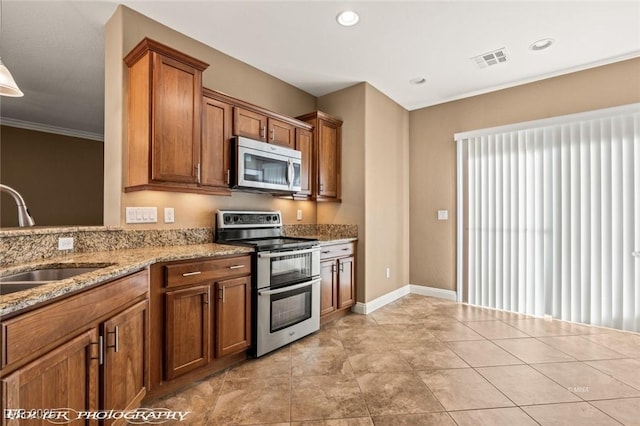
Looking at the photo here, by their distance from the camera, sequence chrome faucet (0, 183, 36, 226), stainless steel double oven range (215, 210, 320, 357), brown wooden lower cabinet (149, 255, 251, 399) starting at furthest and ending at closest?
stainless steel double oven range (215, 210, 320, 357)
brown wooden lower cabinet (149, 255, 251, 399)
chrome faucet (0, 183, 36, 226)

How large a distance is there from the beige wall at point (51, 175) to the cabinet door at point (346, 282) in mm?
5482

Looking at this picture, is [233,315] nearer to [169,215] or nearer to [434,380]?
[169,215]

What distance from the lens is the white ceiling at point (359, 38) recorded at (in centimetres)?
231

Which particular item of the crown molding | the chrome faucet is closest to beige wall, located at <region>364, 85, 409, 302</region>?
the chrome faucet

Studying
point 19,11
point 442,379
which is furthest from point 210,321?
point 19,11

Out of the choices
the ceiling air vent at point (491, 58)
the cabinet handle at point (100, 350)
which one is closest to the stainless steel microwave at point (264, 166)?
the cabinet handle at point (100, 350)

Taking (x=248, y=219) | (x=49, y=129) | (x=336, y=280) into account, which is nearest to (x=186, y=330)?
(x=248, y=219)

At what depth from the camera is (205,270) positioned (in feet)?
6.91

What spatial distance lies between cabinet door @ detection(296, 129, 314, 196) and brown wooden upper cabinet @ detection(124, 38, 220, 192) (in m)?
1.23

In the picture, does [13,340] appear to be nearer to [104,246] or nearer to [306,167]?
[104,246]

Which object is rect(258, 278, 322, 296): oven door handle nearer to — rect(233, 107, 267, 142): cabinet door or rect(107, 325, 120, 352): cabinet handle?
rect(107, 325, 120, 352): cabinet handle

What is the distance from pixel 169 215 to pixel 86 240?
594 millimetres

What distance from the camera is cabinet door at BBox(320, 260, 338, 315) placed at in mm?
3133

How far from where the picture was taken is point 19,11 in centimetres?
233
